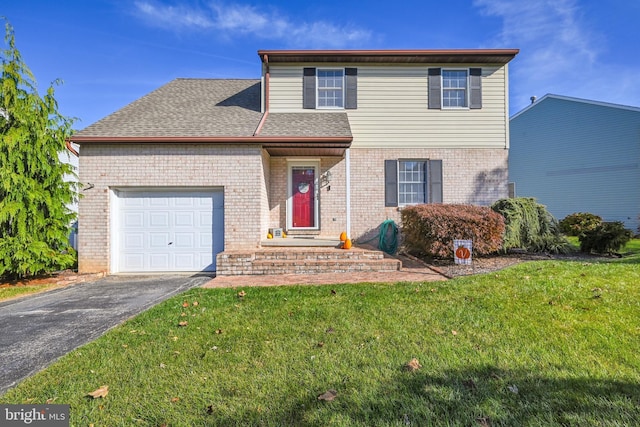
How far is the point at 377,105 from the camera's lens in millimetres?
9562

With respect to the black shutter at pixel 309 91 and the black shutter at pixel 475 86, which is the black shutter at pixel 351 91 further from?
the black shutter at pixel 475 86

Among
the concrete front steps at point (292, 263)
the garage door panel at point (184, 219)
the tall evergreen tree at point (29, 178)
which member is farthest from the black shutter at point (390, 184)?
the tall evergreen tree at point (29, 178)

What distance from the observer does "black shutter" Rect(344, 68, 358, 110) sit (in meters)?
9.51

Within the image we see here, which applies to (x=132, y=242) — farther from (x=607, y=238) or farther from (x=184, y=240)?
(x=607, y=238)

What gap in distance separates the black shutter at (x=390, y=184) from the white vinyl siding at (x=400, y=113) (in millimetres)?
731

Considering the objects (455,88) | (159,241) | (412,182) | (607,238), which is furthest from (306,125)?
(607,238)

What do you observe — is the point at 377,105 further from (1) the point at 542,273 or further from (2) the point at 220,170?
(1) the point at 542,273

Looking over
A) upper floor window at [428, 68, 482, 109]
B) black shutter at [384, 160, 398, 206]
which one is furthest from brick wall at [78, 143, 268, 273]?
upper floor window at [428, 68, 482, 109]

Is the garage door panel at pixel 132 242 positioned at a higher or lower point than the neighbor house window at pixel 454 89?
lower

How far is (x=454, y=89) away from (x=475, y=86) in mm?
654

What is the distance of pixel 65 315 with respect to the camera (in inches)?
175

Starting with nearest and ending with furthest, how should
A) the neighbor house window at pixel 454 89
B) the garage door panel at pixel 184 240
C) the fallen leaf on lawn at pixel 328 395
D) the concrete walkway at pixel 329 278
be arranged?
the fallen leaf on lawn at pixel 328 395 < the concrete walkway at pixel 329 278 < the garage door panel at pixel 184 240 < the neighbor house window at pixel 454 89

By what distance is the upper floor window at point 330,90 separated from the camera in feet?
31.6

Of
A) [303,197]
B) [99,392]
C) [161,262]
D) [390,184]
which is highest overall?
[390,184]
